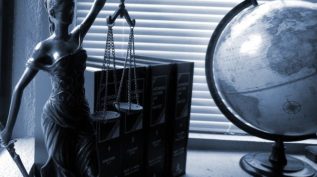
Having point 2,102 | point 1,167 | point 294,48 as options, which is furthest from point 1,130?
point 294,48

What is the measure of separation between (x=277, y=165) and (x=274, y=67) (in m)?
0.40

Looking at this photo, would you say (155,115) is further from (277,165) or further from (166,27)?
(166,27)

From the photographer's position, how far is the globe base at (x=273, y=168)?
1.28m

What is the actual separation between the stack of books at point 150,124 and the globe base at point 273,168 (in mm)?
241

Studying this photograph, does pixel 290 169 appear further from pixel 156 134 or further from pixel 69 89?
pixel 69 89

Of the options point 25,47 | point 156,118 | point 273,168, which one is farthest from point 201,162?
point 25,47

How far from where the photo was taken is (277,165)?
4.31 feet

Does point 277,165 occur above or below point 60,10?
below

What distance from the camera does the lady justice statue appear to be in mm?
751

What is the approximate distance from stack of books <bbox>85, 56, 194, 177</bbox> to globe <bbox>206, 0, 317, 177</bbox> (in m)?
0.15

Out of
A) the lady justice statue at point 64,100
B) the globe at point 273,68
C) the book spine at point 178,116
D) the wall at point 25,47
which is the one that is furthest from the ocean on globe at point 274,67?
the wall at point 25,47

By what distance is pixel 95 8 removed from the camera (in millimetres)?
802

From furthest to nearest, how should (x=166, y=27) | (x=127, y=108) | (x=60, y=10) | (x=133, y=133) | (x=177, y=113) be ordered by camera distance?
(x=166, y=27) → (x=177, y=113) → (x=133, y=133) → (x=127, y=108) → (x=60, y=10)

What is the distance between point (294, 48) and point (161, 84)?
409 millimetres
